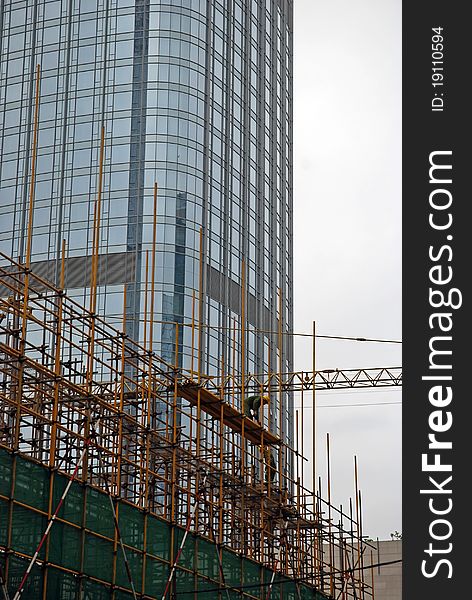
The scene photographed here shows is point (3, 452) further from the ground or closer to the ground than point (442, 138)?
closer to the ground

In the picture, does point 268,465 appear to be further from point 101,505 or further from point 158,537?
point 101,505

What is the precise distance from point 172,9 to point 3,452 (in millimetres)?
58825

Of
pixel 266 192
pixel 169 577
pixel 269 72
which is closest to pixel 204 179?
pixel 266 192

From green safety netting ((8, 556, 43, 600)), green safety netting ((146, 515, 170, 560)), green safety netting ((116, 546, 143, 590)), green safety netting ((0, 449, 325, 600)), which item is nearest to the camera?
green safety netting ((8, 556, 43, 600))

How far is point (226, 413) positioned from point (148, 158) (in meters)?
41.5

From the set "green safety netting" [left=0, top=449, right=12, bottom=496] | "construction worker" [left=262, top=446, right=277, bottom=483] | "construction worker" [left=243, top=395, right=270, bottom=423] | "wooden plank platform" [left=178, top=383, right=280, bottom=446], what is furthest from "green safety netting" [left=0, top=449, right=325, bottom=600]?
"construction worker" [left=243, top=395, right=270, bottom=423]

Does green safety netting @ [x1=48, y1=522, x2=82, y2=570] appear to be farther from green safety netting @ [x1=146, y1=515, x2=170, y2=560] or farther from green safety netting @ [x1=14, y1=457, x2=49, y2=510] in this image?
green safety netting @ [x1=146, y1=515, x2=170, y2=560]

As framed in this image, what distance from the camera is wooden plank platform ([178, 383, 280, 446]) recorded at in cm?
3806

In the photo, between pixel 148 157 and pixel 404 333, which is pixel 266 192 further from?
pixel 404 333

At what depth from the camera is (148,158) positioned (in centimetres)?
7906

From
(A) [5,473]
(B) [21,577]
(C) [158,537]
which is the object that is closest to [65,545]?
(B) [21,577]

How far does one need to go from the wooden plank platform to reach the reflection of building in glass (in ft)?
104

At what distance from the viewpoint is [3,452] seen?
26953 mm

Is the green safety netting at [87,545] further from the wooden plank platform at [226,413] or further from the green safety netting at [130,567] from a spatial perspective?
the wooden plank platform at [226,413]
